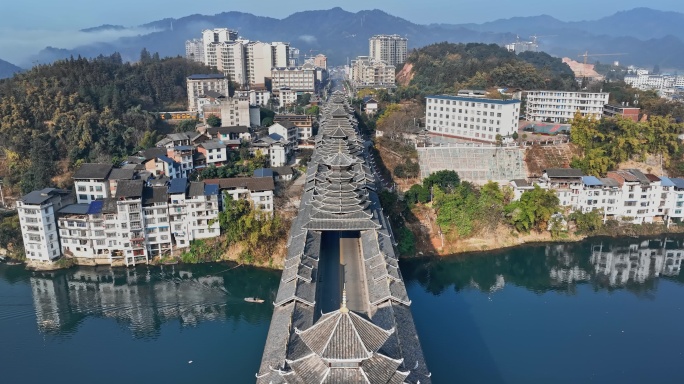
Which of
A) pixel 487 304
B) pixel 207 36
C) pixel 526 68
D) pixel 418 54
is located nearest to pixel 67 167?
pixel 487 304

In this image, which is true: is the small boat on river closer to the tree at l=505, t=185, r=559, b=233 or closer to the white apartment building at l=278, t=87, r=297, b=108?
the tree at l=505, t=185, r=559, b=233

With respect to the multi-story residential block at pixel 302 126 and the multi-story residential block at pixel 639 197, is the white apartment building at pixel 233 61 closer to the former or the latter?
the multi-story residential block at pixel 302 126

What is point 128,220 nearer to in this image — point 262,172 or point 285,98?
point 262,172

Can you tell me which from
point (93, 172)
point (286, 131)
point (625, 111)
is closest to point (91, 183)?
point (93, 172)

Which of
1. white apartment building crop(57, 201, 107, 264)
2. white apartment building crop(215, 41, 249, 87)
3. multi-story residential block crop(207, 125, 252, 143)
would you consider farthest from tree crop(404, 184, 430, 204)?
white apartment building crop(215, 41, 249, 87)

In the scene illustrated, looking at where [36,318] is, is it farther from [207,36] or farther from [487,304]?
[207,36]

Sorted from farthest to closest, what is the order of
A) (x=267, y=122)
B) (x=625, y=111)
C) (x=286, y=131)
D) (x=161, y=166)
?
(x=267, y=122), (x=625, y=111), (x=286, y=131), (x=161, y=166)
